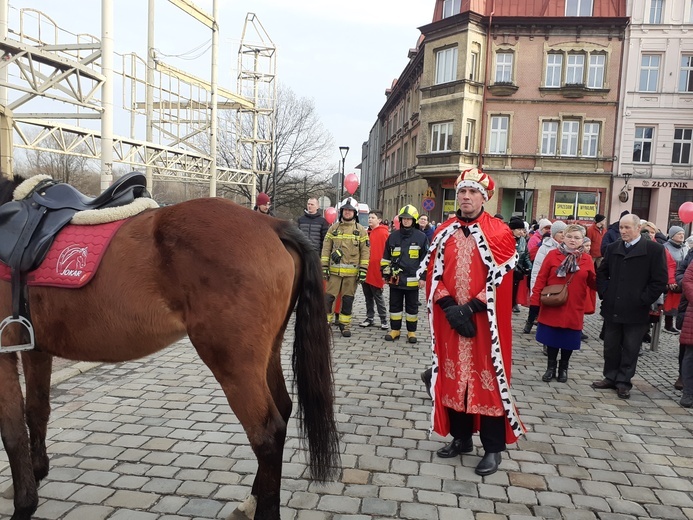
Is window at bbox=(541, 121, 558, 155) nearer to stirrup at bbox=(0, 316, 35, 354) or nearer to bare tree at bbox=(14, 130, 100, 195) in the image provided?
bare tree at bbox=(14, 130, 100, 195)

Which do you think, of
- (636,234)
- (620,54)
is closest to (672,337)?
(636,234)

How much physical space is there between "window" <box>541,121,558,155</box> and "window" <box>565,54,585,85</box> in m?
2.21

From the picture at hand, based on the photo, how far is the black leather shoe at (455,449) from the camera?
380 cm

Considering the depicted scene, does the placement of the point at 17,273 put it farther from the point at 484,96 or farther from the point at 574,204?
the point at 574,204

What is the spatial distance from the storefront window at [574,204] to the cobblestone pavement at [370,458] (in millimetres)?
21487

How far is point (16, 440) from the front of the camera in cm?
280

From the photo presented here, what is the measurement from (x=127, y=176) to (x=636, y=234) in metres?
5.14

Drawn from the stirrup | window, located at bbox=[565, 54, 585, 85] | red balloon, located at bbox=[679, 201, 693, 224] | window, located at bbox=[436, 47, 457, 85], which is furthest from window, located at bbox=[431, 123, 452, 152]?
the stirrup

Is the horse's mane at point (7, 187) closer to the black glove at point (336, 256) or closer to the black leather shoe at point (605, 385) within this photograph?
the black glove at point (336, 256)

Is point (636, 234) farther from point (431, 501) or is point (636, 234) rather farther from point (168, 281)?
point (168, 281)

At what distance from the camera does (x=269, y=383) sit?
121 inches

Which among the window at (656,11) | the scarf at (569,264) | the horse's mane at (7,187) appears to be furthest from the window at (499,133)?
the horse's mane at (7,187)

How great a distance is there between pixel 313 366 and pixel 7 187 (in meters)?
2.21

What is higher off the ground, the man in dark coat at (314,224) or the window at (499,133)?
the window at (499,133)
